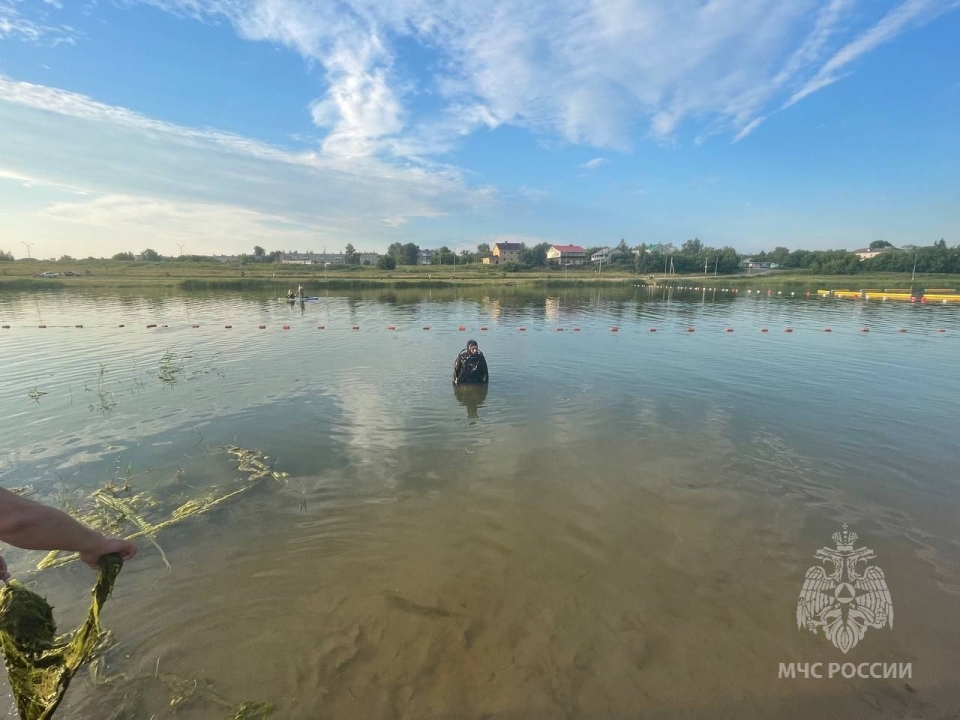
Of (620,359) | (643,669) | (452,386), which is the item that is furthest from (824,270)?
(643,669)

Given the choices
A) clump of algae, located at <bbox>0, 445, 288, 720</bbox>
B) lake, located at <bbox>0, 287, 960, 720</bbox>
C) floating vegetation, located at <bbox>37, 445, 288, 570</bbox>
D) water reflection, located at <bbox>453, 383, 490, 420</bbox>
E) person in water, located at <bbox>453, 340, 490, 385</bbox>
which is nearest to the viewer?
clump of algae, located at <bbox>0, 445, 288, 720</bbox>

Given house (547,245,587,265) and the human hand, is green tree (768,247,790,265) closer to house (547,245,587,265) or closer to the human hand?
house (547,245,587,265)

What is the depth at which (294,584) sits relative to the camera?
238 inches

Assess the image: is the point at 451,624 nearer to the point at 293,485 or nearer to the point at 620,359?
the point at 293,485

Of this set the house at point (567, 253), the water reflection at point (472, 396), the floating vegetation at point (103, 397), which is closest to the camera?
the floating vegetation at point (103, 397)

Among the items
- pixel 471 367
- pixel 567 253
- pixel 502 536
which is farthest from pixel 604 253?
pixel 502 536

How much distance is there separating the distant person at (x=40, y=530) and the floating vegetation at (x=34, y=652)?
792 millimetres

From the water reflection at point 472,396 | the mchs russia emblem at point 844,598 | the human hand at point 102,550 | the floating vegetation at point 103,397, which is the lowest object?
the mchs russia emblem at point 844,598

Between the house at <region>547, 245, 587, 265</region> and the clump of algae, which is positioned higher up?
the house at <region>547, 245, 587, 265</region>

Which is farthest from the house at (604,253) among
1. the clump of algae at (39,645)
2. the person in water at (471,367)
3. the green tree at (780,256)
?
the clump of algae at (39,645)

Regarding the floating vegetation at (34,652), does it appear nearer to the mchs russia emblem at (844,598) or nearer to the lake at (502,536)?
the lake at (502,536)

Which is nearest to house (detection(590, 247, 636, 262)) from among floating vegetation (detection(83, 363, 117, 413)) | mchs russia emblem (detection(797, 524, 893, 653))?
floating vegetation (detection(83, 363, 117, 413))

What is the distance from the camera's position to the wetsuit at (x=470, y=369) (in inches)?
600

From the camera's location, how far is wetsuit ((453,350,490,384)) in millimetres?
15228
